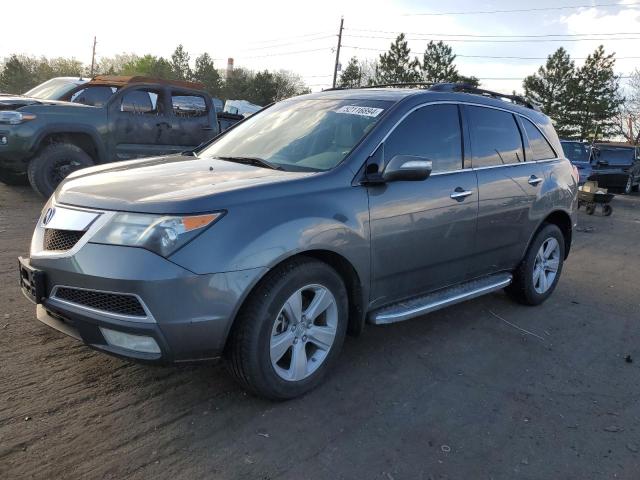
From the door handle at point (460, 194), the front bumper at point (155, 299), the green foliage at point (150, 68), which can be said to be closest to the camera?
the front bumper at point (155, 299)

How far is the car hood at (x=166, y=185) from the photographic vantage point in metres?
2.72

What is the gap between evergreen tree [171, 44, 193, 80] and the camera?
58216mm

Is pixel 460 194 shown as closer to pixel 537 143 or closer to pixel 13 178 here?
pixel 537 143

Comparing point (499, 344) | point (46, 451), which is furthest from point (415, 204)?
point (46, 451)

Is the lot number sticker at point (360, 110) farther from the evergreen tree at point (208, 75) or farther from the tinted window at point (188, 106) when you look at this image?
the evergreen tree at point (208, 75)

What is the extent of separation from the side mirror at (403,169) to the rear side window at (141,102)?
23.2 feet

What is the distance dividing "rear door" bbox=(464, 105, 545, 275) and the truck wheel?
653cm

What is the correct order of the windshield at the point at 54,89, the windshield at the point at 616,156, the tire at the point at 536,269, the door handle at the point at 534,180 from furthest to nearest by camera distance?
the windshield at the point at 616,156, the windshield at the point at 54,89, the tire at the point at 536,269, the door handle at the point at 534,180

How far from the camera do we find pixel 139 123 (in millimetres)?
9266

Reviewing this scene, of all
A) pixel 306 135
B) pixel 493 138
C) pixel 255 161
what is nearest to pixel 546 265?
pixel 493 138

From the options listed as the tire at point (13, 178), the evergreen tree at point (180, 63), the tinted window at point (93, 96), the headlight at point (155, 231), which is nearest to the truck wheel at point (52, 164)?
the tinted window at point (93, 96)

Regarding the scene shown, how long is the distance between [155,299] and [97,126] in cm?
714

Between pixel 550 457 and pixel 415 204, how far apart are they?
172 centimetres

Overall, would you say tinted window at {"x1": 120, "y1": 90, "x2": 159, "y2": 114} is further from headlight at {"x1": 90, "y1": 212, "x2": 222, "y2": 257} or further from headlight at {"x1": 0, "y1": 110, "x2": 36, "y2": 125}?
headlight at {"x1": 90, "y1": 212, "x2": 222, "y2": 257}
